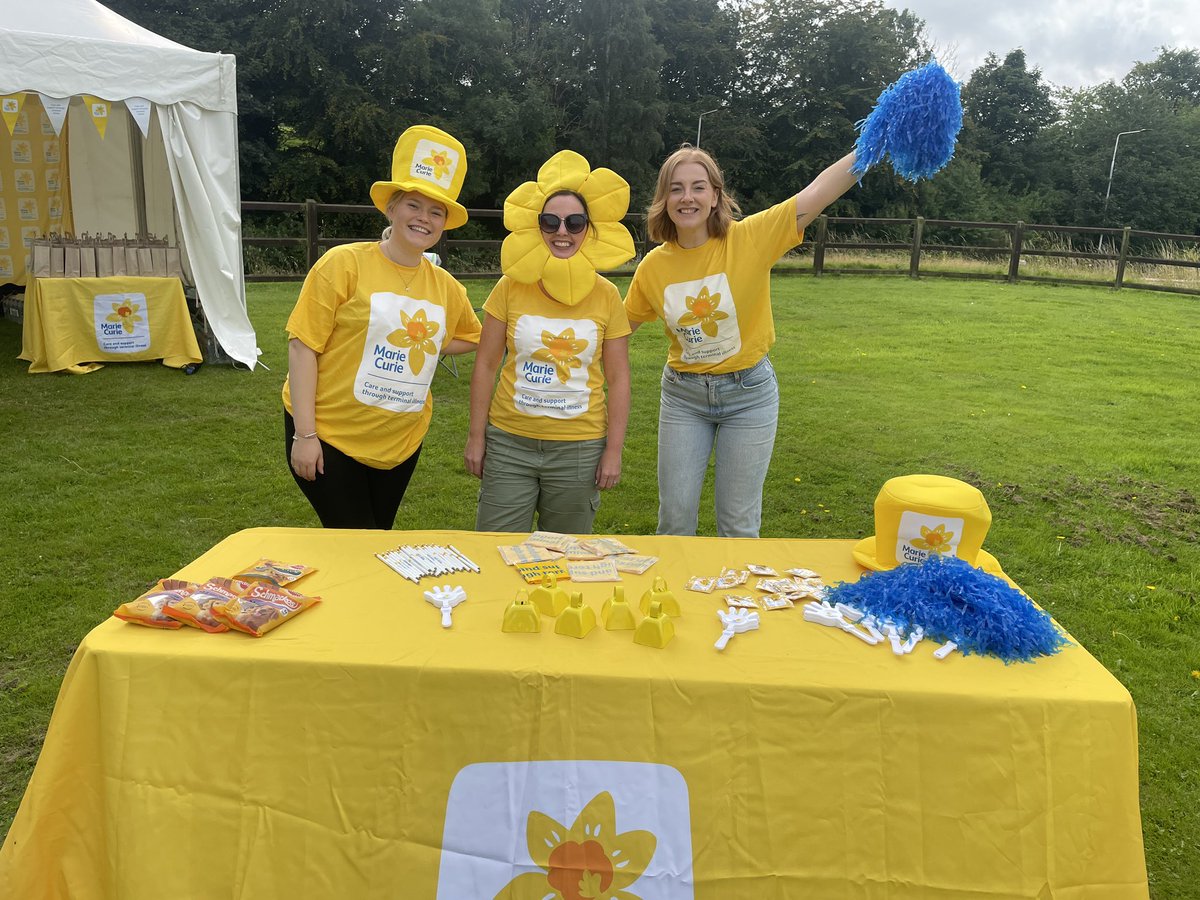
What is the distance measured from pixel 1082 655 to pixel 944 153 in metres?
1.51

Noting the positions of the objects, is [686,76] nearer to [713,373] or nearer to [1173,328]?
[1173,328]

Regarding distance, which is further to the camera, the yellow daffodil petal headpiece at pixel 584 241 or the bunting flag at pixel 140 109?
the bunting flag at pixel 140 109

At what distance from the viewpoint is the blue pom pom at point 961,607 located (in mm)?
1748

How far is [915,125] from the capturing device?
8.23 feet

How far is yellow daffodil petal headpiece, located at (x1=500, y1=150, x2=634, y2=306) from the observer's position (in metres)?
2.46

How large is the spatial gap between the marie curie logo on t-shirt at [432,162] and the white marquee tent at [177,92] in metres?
5.55

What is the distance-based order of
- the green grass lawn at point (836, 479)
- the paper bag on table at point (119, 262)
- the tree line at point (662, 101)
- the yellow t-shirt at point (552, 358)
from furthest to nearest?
1. the tree line at point (662, 101)
2. the paper bag on table at point (119, 262)
3. the green grass lawn at point (836, 479)
4. the yellow t-shirt at point (552, 358)

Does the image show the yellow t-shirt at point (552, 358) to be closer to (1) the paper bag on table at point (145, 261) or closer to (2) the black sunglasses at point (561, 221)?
(2) the black sunglasses at point (561, 221)

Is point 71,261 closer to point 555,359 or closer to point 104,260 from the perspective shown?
point 104,260

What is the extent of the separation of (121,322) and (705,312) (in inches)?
260

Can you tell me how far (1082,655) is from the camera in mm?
1777

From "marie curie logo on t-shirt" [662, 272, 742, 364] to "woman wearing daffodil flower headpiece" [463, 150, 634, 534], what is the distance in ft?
0.59

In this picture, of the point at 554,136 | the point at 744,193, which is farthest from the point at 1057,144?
the point at 554,136

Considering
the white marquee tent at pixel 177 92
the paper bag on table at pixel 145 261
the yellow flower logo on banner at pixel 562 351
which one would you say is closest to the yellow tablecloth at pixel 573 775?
the yellow flower logo on banner at pixel 562 351
